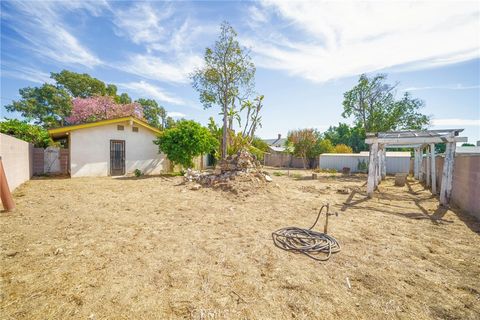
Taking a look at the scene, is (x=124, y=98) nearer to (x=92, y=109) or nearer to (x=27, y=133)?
(x=92, y=109)

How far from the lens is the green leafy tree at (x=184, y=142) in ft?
41.7

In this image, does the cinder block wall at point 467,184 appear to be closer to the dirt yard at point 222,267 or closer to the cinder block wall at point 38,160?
the dirt yard at point 222,267

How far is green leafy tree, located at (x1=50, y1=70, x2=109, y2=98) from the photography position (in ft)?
83.3

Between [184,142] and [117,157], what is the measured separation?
4601 millimetres

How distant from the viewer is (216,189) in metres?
8.85

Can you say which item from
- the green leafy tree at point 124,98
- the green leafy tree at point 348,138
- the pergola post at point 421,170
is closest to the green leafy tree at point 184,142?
the pergola post at point 421,170

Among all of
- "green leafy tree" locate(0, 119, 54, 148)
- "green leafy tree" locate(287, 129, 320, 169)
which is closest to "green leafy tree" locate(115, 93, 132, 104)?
"green leafy tree" locate(0, 119, 54, 148)

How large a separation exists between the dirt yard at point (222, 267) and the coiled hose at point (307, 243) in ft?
0.56

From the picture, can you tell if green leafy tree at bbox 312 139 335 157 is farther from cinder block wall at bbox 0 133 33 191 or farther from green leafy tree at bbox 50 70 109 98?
green leafy tree at bbox 50 70 109 98

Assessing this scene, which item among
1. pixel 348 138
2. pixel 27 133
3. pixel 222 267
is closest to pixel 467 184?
pixel 222 267

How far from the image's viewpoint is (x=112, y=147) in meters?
13.0

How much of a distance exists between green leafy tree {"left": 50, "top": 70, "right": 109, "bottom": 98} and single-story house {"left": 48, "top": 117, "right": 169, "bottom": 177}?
1640cm

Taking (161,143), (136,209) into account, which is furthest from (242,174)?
(161,143)

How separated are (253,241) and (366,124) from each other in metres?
22.1
